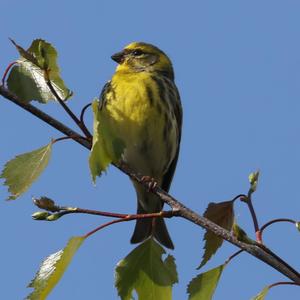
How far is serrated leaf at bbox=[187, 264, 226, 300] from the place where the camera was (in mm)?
2625

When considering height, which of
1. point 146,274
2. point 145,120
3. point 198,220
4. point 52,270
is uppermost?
point 145,120

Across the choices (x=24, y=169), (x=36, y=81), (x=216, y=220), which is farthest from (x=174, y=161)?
(x=24, y=169)

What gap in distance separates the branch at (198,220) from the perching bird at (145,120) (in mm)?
1584

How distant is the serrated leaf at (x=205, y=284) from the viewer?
103 inches

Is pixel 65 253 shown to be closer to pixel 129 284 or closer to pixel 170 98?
pixel 129 284

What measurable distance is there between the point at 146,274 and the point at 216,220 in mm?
370

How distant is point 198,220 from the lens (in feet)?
8.39

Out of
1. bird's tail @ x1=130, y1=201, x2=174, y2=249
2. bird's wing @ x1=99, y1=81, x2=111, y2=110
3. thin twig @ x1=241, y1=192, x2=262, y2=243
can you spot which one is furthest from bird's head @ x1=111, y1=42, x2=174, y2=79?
thin twig @ x1=241, y1=192, x2=262, y2=243

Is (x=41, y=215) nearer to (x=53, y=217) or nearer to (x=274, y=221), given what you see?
(x=53, y=217)

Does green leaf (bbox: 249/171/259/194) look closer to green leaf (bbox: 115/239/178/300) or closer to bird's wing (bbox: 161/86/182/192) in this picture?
green leaf (bbox: 115/239/178/300)

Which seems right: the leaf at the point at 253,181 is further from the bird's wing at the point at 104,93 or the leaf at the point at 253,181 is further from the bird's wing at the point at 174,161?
the bird's wing at the point at 174,161

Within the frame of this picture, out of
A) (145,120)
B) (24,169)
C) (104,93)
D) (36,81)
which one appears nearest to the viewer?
(24,169)

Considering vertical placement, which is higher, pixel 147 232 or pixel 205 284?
pixel 147 232

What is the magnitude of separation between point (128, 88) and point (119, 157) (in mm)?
2404
